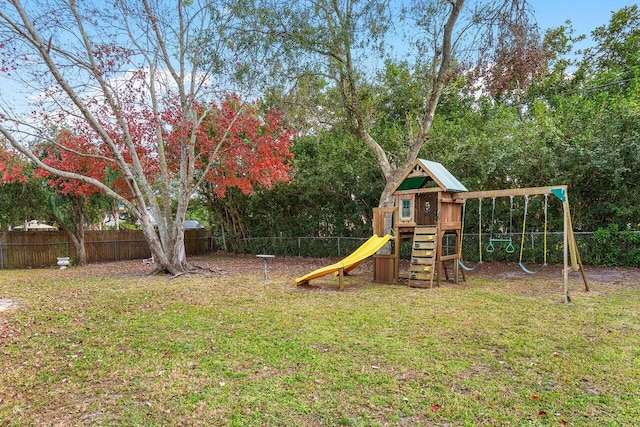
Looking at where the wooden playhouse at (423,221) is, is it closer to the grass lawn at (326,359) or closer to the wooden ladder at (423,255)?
the wooden ladder at (423,255)

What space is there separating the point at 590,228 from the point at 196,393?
984cm

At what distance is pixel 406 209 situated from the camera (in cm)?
771

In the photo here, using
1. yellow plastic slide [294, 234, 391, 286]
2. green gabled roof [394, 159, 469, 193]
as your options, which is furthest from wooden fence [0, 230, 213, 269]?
green gabled roof [394, 159, 469, 193]

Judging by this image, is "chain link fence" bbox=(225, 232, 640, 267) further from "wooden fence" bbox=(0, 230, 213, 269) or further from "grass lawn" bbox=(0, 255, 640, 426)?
"wooden fence" bbox=(0, 230, 213, 269)

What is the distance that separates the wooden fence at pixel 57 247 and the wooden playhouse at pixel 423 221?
1112cm

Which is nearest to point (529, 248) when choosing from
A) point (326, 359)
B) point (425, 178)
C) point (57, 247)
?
point (425, 178)

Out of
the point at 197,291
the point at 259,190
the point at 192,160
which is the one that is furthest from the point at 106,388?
the point at 259,190

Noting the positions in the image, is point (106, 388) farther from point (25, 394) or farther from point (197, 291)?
point (197, 291)

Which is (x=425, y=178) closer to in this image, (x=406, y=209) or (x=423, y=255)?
(x=406, y=209)

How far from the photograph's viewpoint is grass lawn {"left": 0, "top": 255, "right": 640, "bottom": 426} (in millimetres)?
2584

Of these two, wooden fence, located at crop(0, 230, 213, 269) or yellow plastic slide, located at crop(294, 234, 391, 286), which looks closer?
yellow plastic slide, located at crop(294, 234, 391, 286)

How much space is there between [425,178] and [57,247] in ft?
42.2

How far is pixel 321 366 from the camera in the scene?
3.34 metres

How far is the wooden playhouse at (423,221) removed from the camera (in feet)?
23.6
